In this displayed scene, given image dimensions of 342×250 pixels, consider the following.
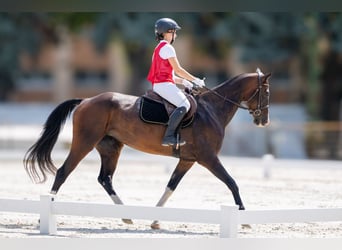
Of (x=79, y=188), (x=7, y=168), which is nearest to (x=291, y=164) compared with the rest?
(x=79, y=188)

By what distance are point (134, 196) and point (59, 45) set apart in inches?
874

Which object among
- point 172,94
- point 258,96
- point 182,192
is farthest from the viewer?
point 182,192

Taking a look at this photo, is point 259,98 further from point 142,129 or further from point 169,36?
point 142,129

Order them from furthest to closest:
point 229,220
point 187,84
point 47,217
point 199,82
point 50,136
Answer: point 50,136, point 187,84, point 199,82, point 47,217, point 229,220

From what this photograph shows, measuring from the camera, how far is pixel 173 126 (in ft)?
32.2

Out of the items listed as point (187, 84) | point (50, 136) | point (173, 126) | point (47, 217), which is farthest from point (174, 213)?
point (50, 136)

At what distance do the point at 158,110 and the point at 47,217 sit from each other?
174 cm

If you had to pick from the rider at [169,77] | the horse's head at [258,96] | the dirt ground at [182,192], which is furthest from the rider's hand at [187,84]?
the dirt ground at [182,192]

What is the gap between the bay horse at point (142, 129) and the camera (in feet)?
32.8

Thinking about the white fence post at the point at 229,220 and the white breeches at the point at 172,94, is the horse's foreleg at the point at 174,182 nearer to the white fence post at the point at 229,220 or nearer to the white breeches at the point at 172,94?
the white breeches at the point at 172,94

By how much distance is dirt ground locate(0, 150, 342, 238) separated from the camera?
9609 mm

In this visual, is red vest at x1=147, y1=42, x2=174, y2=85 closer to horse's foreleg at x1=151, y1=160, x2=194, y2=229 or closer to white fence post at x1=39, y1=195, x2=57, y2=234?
horse's foreleg at x1=151, y1=160, x2=194, y2=229

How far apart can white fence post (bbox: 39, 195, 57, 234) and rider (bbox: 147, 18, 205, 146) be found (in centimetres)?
143

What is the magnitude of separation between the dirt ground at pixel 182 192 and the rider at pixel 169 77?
116 centimetres
